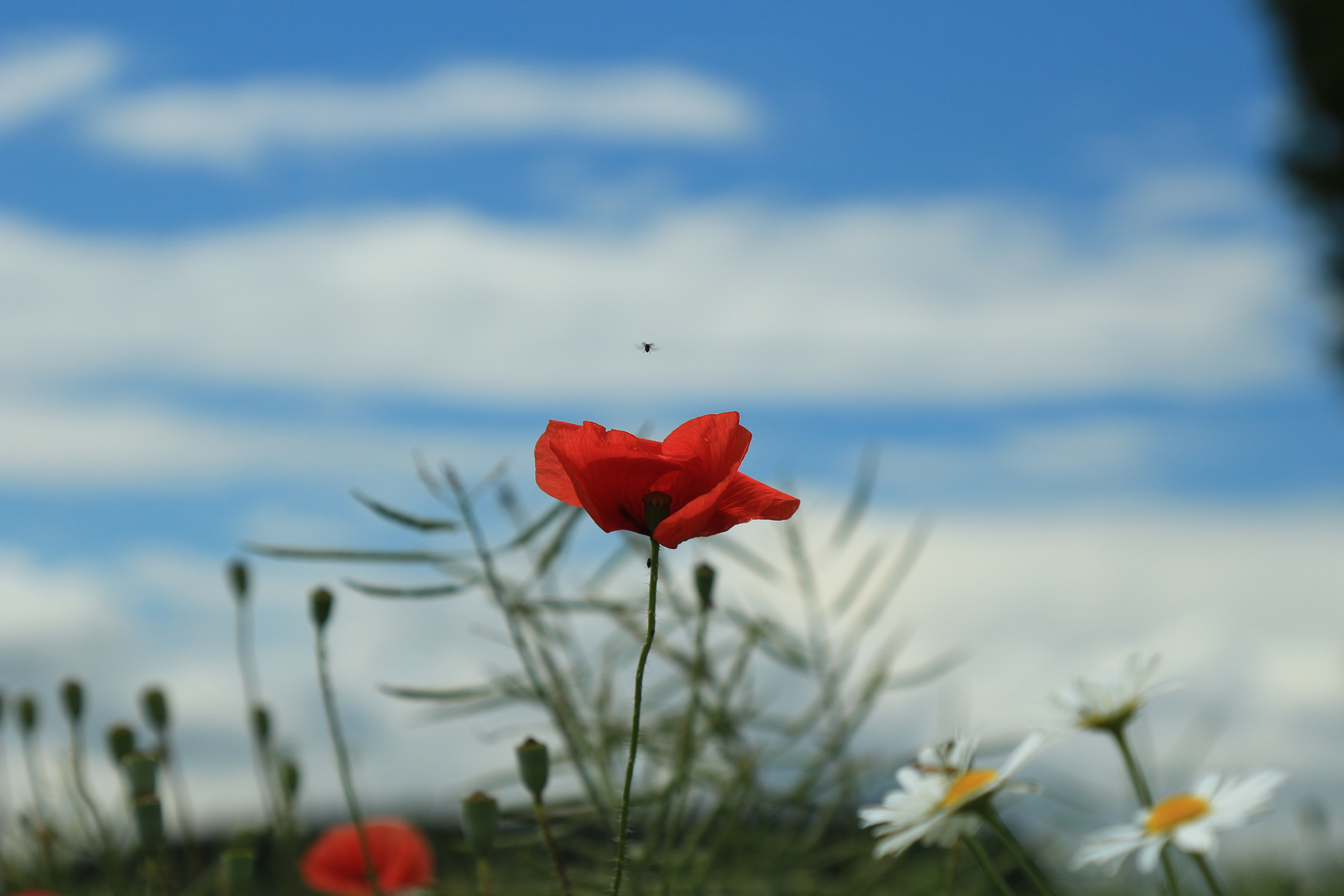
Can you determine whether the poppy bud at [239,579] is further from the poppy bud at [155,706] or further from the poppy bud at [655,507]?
the poppy bud at [655,507]

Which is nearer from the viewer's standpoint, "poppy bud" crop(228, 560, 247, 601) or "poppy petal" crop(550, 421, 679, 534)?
"poppy petal" crop(550, 421, 679, 534)

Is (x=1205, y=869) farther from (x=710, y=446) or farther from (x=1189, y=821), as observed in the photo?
(x=710, y=446)

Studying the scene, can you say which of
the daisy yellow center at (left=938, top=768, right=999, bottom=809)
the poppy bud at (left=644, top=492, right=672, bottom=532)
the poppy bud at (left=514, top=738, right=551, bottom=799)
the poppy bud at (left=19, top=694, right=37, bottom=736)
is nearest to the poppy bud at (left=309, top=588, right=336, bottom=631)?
the poppy bud at (left=514, top=738, right=551, bottom=799)

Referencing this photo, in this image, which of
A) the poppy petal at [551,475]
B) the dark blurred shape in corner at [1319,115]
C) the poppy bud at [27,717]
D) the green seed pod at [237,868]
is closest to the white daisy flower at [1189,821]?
the poppy petal at [551,475]

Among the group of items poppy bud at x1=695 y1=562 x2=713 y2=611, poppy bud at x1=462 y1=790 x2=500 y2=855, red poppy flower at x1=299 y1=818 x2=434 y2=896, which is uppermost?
poppy bud at x1=695 y1=562 x2=713 y2=611

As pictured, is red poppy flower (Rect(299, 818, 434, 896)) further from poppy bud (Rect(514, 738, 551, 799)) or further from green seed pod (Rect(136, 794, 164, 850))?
poppy bud (Rect(514, 738, 551, 799))

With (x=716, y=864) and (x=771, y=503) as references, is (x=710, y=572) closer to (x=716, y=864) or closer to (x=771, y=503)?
(x=771, y=503)

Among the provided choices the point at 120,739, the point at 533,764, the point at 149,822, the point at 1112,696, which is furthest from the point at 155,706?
the point at 1112,696
